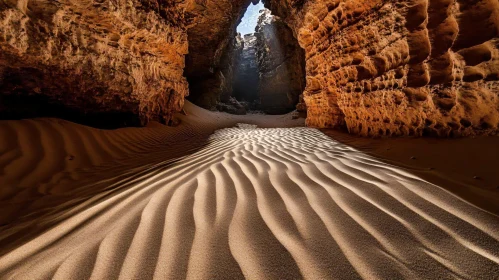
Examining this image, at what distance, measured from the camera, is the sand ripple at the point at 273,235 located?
0.87 meters

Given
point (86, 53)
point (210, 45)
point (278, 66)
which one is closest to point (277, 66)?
point (278, 66)

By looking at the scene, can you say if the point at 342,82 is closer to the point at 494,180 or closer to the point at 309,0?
the point at 309,0

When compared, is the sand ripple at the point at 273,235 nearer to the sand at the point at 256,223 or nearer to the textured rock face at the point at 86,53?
the sand at the point at 256,223

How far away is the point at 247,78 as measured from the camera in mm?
28891

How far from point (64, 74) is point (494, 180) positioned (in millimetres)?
4952

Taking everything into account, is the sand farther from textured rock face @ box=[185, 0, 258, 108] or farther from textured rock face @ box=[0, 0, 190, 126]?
textured rock face @ box=[185, 0, 258, 108]

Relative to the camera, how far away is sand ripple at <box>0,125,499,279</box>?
87 centimetres

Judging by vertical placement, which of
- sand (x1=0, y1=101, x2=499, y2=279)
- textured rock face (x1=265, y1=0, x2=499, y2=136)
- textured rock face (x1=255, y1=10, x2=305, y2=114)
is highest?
textured rock face (x1=255, y1=10, x2=305, y2=114)

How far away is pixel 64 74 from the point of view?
3.32m

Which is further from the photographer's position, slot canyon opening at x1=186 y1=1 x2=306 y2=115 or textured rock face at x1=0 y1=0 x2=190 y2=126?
slot canyon opening at x1=186 y1=1 x2=306 y2=115

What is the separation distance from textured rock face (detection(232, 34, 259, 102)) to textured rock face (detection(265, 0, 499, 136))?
2333 cm

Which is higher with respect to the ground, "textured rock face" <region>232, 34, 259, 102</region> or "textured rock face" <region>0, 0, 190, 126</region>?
"textured rock face" <region>232, 34, 259, 102</region>

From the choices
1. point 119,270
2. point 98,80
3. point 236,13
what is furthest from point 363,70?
point 236,13

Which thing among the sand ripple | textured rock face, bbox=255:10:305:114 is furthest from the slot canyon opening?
the sand ripple
